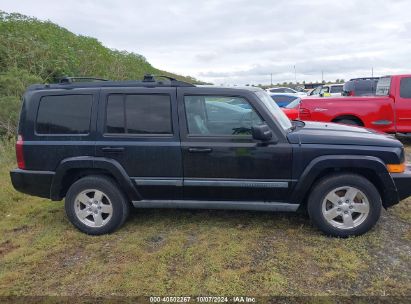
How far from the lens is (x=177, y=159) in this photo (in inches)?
159

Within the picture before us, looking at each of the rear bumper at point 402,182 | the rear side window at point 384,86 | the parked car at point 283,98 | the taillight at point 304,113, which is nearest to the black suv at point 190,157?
the rear bumper at point 402,182

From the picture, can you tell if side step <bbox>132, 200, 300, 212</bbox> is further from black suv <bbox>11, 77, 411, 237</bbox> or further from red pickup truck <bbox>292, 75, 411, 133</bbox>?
red pickup truck <bbox>292, 75, 411, 133</bbox>

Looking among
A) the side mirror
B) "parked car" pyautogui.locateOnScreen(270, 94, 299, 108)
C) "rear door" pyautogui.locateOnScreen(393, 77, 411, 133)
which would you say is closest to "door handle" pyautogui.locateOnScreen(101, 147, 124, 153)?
the side mirror

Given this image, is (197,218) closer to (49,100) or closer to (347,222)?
(347,222)

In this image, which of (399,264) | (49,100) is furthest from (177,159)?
(399,264)

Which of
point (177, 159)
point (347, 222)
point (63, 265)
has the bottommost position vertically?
point (63, 265)

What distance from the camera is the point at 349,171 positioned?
395 cm

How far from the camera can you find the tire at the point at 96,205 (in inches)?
166

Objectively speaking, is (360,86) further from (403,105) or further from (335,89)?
(335,89)

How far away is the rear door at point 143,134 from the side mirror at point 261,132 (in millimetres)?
866

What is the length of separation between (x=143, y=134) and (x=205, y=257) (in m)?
1.52

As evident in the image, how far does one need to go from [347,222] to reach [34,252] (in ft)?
11.3

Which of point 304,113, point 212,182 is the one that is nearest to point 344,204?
point 212,182

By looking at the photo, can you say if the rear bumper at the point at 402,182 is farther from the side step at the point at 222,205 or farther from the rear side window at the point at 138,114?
the rear side window at the point at 138,114
